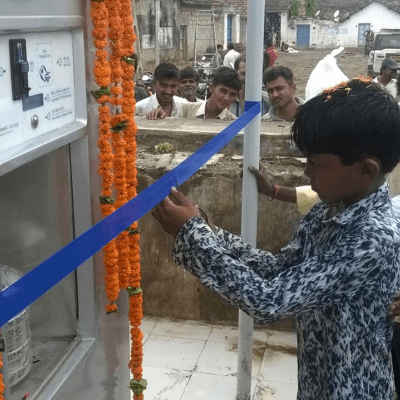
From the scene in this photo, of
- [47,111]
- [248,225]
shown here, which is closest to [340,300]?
[47,111]

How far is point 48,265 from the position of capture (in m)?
1.00

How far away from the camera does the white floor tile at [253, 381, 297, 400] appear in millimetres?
3121

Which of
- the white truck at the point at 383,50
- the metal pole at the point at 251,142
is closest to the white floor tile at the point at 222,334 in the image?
the metal pole at the point at 251,142

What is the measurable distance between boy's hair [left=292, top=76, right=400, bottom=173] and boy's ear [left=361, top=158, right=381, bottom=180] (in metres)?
0.01

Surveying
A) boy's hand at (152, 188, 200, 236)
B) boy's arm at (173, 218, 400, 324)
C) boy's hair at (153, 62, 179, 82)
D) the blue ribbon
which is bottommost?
boy's arm at (173, 218, 400, 324)

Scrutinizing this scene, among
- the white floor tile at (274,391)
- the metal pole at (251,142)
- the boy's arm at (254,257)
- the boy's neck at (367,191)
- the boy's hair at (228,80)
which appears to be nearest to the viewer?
the boy's neck at (367,191)

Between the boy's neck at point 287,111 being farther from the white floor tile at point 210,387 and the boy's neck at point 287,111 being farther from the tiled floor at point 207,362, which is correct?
the white floor tile at point 210,387

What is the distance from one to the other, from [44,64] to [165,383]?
2352 millimetres

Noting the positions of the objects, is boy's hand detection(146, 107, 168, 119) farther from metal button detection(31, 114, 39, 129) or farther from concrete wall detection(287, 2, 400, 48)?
concrete wall detection(287, 2, 400, 48)

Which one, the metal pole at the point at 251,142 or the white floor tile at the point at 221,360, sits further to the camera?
the white floor tile at the point at 221,360

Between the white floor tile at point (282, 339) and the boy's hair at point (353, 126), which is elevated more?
the boy's hair at point (353, 126)

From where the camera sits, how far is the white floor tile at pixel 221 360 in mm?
3368

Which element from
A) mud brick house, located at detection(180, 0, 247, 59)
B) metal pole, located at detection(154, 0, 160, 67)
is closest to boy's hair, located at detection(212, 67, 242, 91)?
metal pole, located at detection(154, 0, 160, 67)

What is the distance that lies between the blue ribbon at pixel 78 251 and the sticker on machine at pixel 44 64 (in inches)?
13.2
